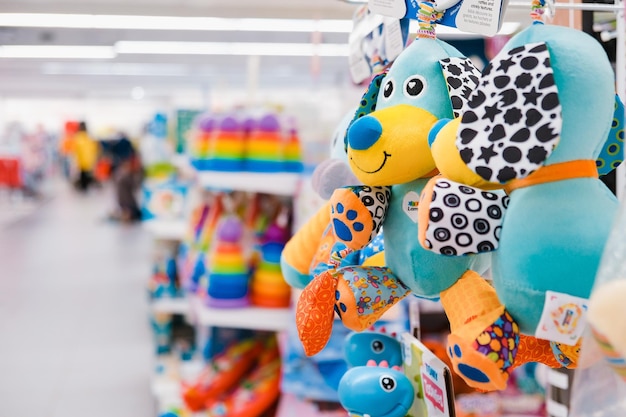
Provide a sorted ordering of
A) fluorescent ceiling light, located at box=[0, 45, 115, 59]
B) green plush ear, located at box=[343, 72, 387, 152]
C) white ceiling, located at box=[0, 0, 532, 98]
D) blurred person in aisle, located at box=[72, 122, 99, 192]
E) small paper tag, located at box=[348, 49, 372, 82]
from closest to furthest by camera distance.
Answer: green plush ear, located at box=[343, 72, 387, 152] < small paper tag, located at box=[348, 49, 372, 82] < white ceiling, located at box=[0, 0, 532, 98] < fluorescent ceiling light, located at box=[0, 45, 115, 59] < blurred person in aisle, located at box=[72, 122, 99, 192]

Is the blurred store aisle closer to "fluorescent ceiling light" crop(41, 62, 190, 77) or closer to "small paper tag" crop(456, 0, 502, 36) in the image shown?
"small paper tag" crop(456, 0, 502, 36)

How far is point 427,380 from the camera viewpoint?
0.90m

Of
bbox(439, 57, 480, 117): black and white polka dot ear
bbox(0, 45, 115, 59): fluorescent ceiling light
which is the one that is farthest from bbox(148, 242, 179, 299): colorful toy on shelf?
bbox(0, 45, 115, 59): fluorescent ceiling light

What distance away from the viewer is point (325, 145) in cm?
228

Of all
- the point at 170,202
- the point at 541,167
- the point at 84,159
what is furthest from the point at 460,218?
the point at 84,159

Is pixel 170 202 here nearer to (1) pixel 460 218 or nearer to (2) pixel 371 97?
(2) pixel 371 97

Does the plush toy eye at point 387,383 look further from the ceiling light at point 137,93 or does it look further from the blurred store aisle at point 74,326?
the ceiling light at point 137,93

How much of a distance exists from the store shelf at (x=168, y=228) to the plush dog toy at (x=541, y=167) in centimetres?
314

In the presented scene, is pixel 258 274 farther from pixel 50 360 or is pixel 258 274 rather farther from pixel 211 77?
pixel 211 77

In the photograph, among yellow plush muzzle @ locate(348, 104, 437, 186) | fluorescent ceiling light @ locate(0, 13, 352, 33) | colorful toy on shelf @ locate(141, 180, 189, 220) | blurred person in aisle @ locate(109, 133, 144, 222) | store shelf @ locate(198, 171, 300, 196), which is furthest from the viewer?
blurred person in aisle @ locate(109, 133, 144, 222)

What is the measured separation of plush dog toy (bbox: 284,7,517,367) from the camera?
761mm

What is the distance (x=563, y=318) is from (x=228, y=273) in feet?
5.98

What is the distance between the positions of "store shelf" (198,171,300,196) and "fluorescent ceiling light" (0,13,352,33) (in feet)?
14.7

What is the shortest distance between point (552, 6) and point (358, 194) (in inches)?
11.2
